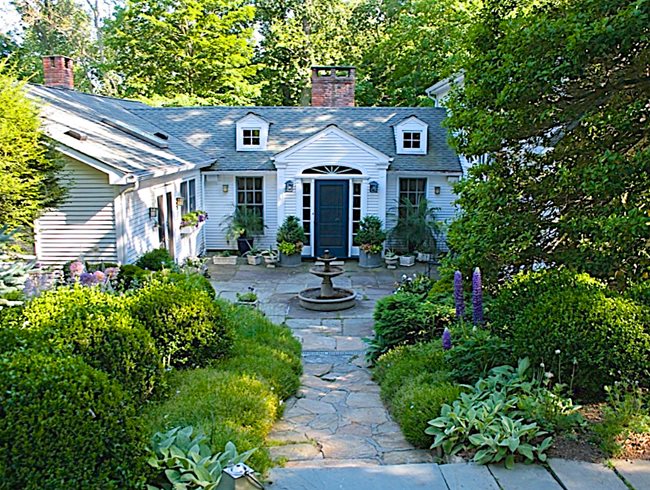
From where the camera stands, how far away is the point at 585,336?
4578mm

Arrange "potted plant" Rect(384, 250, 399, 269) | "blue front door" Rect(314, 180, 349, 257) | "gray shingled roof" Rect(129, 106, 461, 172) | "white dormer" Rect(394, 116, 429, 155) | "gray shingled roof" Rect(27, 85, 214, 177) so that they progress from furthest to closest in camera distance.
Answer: "white dormer" Rect(394, 116, 429, 155)
"gray shingled roof" Rect(129, 106, 461, 172)
"blue front door" Rect(314, 180, 349, 257)
"potted plant" Rect(384, 250, 399, 269)
"gray shingled roof" Rect(27, 85, 214, 177)

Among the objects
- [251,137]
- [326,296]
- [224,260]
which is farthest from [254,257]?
[326,296]

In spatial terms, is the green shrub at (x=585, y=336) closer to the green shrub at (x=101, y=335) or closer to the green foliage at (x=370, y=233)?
the green shrub at (x=101, y=335)

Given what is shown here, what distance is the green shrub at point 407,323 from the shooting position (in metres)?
7.27

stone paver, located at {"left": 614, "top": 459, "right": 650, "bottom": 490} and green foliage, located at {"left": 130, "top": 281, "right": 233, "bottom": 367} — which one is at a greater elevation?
green foliage, located at {"left": 130, "top": 281, "right": 233, "bottom": 367}

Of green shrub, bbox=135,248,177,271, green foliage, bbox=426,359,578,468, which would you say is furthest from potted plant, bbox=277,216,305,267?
green foliage, bbox=426,359,578,468

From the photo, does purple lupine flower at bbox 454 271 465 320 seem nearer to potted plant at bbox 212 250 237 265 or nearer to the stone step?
the stone step

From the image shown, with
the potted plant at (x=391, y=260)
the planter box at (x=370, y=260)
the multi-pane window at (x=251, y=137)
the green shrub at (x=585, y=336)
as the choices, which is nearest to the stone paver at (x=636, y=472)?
the green shrub at (x=585, y=336)

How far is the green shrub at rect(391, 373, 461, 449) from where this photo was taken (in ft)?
15.8

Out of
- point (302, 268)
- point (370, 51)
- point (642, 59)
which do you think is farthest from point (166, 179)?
point (370, 51)

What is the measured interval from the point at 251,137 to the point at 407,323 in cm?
1083

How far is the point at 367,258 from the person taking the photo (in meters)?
15.2

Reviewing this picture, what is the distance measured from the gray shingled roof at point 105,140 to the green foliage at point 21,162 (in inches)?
33.0

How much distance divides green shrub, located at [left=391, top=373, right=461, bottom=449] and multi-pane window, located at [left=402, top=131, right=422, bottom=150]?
1173 cm
